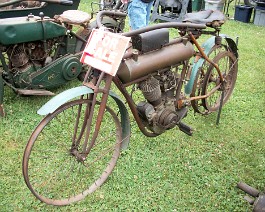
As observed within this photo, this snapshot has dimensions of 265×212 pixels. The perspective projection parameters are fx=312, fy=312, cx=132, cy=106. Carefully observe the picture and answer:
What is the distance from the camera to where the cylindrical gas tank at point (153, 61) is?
101 inches

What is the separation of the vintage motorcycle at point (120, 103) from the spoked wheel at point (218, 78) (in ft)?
0.07

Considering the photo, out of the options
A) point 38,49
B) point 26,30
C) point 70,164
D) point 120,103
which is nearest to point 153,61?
point 120,103

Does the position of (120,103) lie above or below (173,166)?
above

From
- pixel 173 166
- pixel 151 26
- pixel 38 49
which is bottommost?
pixel 173 166

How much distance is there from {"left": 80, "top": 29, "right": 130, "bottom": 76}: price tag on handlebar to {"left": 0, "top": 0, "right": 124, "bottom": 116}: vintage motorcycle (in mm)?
1528

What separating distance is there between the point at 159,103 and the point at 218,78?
1111 millimetres

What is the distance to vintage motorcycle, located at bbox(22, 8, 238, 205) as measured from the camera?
96.9 inches

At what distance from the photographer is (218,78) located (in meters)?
3.76

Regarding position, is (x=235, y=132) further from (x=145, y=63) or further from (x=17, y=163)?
(x=17, y=163)

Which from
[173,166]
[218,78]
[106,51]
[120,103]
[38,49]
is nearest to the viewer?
[106,51]

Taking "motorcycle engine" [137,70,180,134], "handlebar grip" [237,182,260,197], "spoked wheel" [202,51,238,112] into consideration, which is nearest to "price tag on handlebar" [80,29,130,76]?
"motorcycle engine" [137,70,180,134]

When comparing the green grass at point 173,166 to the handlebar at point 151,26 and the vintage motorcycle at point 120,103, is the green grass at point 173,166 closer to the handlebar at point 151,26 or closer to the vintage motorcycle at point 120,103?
the vintage motorcycle at point 120,103

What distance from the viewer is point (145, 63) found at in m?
2.64

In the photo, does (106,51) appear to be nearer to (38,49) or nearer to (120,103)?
(120,103)
